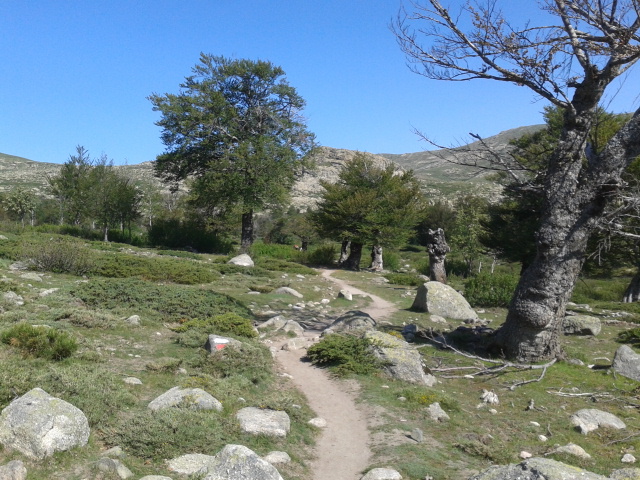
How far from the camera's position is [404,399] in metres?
8.20

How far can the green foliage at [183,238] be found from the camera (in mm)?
38094

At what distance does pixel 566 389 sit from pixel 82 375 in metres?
7.89

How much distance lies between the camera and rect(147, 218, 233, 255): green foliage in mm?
38094

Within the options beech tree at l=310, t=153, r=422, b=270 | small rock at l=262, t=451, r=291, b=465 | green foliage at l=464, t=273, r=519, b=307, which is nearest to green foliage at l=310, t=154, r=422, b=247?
beech tree at l=310, t=153, r=422, b=270

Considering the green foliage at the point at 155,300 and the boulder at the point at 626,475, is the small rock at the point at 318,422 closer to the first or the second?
the boulder at the point at 626,475

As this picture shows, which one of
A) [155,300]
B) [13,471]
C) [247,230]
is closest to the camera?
[13,471]

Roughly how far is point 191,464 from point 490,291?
17045 millimetres

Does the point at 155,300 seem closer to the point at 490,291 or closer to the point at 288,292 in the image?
the point at 288,292

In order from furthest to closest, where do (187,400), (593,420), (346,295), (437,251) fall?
(437,251) < (346,295) < (593,420) < (187,400)

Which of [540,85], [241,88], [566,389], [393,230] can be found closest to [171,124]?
[241,88]

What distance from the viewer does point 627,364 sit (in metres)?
10.3

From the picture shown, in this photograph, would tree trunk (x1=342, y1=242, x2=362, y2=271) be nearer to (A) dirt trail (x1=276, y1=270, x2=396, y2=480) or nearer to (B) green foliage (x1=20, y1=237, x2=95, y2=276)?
(B) green foliage (x1=20, y1=237, x2=95, y2=276)

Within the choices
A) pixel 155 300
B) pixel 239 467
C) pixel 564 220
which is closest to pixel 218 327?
pixel 155 300

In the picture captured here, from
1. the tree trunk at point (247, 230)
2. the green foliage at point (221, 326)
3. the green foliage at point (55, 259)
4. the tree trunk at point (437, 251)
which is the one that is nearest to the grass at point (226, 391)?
the green foliage at point (221, 326)
